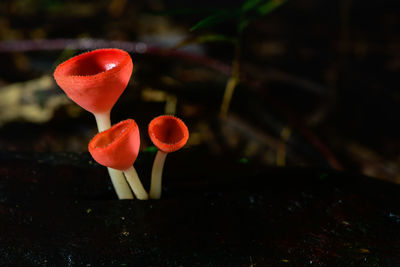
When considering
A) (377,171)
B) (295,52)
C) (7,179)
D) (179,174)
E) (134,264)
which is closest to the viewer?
(134,264)

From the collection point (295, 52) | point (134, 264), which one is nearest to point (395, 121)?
point (295, 52)

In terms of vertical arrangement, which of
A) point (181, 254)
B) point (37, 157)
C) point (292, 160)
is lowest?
point (292, 160)

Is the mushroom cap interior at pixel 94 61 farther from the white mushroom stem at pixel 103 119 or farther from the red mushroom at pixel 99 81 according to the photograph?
the white mushroom stem at pixel 103 119

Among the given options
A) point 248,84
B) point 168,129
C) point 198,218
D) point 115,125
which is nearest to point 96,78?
point 115,125

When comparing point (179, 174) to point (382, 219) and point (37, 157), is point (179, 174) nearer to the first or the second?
point (37, 157)

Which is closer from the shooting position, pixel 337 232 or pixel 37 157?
pixel 337 232

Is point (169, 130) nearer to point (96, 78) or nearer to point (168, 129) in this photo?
point (168, 129)
